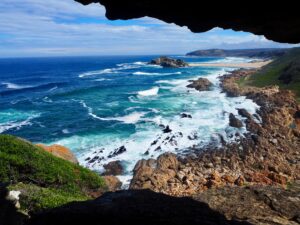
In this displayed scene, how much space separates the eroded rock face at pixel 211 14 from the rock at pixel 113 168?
22457 millimetres

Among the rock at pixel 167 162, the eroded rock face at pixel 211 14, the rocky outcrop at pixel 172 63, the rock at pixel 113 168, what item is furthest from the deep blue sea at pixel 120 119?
the rocky outcrop at pixel 172 63

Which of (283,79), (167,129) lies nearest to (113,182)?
(167,129)

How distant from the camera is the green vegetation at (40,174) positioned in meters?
15.2

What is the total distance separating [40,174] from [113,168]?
16543 millimetres

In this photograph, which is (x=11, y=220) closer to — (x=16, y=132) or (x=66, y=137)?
(x=66, y=137)

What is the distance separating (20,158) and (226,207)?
358 inches

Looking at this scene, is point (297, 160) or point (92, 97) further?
point (92, 97)

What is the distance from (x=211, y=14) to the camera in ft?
33.9

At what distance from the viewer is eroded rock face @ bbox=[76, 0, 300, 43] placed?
9773 mm

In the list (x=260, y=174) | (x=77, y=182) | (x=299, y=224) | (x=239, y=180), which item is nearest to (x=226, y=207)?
(x=299, y=224)

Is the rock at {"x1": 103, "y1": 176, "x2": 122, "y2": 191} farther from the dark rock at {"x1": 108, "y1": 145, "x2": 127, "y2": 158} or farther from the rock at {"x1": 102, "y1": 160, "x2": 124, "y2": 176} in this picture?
the dark rock at {"x1": 108, "y1": 145, "x2": 127, "y2": 158}

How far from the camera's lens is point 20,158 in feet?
53.5

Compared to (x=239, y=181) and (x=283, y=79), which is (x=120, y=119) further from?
(x=283, y=79)

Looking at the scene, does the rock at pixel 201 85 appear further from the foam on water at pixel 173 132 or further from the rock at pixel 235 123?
the rock at pixel 235 123
